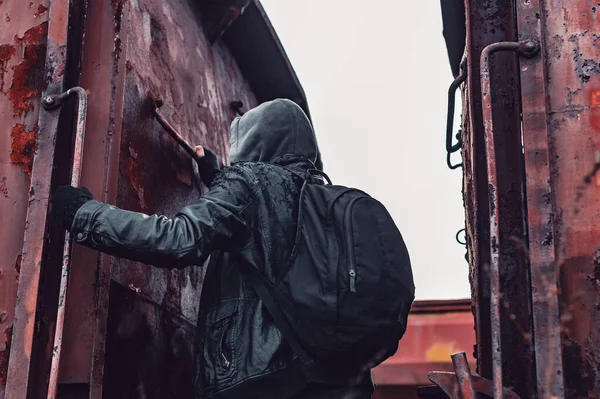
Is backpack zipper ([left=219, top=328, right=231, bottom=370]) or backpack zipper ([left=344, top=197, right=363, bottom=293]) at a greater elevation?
backpack zipper ([left=344, top=197, right=363, bottom=293])

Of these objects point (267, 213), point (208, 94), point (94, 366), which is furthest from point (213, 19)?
point (94, 366)

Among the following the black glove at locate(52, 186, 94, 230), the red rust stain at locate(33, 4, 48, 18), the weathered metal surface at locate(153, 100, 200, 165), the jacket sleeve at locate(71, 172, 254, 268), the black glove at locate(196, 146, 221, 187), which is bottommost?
the jacket sleeve at locate(71, 172, 254, 268)

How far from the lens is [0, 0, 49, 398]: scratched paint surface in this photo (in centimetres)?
→ 281

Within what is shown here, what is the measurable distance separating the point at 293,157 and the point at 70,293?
96cm

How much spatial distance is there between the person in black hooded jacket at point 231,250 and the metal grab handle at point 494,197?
62 cm

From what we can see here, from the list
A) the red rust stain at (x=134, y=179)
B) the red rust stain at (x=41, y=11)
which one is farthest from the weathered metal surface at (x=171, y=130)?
the red rust stain at (x=41, y=11)

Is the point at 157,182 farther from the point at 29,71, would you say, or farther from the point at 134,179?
the point at 29,71

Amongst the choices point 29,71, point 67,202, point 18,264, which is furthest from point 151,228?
point 29,71

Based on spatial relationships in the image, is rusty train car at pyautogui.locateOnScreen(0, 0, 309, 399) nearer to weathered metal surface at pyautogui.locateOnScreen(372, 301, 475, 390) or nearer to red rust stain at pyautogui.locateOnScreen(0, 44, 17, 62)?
red rust stain at pyautogui.locateOnScreen(0, 44, 17, 62)

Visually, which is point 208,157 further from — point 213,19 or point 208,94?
point 213,19

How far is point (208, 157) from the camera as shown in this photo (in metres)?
3.79

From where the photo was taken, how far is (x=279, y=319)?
8.59 feet

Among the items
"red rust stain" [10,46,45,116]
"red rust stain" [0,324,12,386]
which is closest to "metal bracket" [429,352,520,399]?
"red rust stain" [0,324,12,386]

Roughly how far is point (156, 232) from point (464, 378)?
1044 mm
